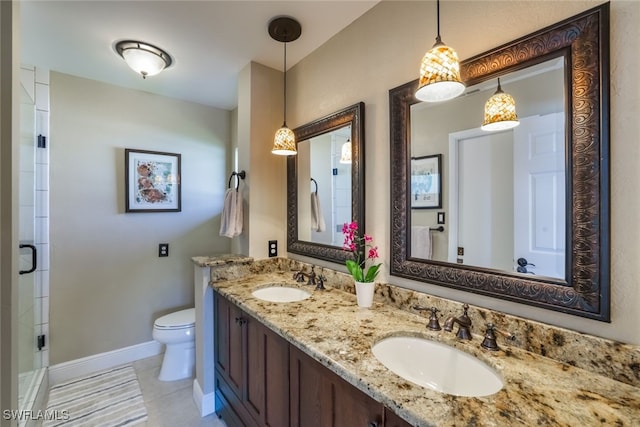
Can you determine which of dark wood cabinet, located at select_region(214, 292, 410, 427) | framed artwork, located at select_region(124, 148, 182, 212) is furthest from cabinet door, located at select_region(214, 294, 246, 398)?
framed artwork, located at select_region(124, 148, 182, 212)

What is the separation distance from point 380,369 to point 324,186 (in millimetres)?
1273

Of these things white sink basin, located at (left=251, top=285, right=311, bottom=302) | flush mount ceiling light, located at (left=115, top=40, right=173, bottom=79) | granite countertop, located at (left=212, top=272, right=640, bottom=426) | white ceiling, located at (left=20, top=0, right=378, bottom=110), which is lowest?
white sink basin, located at (left=251, top=285, right=311, bottom=302)

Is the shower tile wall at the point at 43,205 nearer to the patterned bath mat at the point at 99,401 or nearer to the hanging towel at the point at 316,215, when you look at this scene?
the patterned bath mat at the point at 99,401

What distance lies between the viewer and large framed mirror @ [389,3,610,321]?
87 cm

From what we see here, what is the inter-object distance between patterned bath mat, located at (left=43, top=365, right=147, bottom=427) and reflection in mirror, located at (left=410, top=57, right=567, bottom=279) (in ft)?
7.00

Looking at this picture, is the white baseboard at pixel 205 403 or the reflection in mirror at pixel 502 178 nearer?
the reflection in mirror at pixel 502 178

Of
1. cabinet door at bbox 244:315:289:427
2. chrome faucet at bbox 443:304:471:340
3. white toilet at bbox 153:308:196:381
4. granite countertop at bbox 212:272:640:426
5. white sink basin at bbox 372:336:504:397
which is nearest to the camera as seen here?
granite countertop at bbox 212:272:640:426

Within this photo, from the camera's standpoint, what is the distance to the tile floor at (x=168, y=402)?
182 centimetres

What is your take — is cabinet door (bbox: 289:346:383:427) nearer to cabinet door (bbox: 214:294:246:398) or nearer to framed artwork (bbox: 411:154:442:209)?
cabinet door (bbox: 214:294:246:398)

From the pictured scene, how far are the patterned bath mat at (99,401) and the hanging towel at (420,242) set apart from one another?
203cm

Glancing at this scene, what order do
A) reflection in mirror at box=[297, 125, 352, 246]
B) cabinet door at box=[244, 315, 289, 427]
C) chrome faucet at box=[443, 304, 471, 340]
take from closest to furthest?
chrome faucet at box=[443, 304, 471, 340]
cabinet door at box=[244, 315, 289, 427]
reflection in mirror at box=[297, 125, 352, 246]

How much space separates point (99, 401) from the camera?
2.00 meters

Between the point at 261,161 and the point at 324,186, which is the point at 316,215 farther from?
the point at 261,161

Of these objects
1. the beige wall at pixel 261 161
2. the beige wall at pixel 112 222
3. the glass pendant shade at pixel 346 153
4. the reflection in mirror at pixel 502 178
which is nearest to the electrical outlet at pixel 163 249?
the beige wall at pixel 112 222
